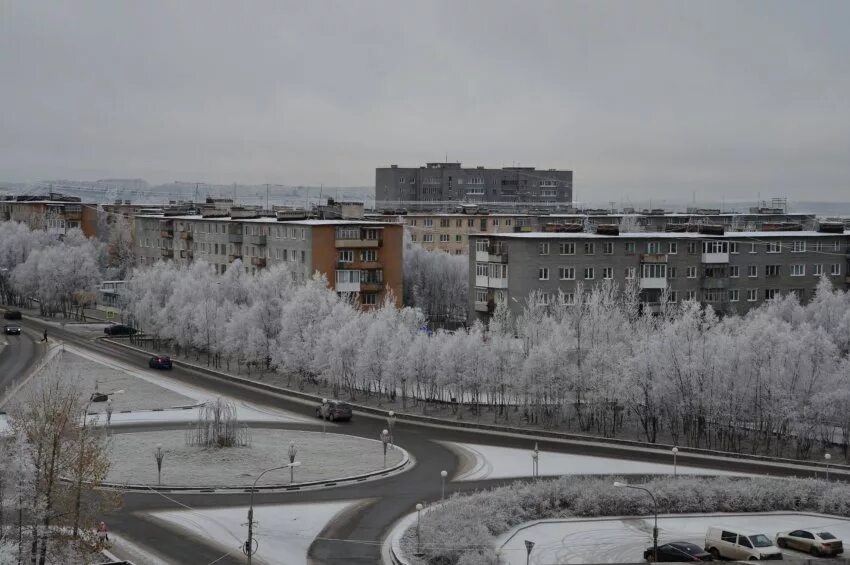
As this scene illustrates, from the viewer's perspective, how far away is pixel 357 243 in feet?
258

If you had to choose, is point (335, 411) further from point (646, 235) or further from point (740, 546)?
point (646, 235)

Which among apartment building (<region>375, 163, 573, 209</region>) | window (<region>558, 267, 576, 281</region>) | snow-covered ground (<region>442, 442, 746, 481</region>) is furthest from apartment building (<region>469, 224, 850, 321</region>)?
apartment building (<region>375, 163, 573, 209</region>)

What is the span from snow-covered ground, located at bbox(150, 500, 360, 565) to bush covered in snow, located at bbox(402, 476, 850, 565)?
353cm

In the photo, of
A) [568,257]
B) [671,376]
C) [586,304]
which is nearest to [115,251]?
[568,257]

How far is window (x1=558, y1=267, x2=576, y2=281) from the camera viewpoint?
220 ft

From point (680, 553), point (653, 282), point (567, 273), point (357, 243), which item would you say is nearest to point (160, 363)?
point (357, 243)

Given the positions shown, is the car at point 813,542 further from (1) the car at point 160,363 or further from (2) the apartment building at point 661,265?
(1) the car at point 160,363

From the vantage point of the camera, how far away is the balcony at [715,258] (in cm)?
7112

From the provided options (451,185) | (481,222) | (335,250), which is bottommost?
(335,250)

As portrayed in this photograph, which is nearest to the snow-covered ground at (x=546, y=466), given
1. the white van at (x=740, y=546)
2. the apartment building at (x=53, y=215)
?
the white van at (x=740, y=546)

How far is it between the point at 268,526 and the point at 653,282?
42.0 meters

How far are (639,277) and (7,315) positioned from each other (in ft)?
174

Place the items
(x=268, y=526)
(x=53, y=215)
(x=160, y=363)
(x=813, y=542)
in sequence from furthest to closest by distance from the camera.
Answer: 1. (x=53, y=215)
2. (x=160, y=363)
3. (x=268, y=526)
4. (x=813, y=542)

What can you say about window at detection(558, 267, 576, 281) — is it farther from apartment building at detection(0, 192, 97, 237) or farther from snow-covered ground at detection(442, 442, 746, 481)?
apartment building at detection(0, 192, 97, 237)
